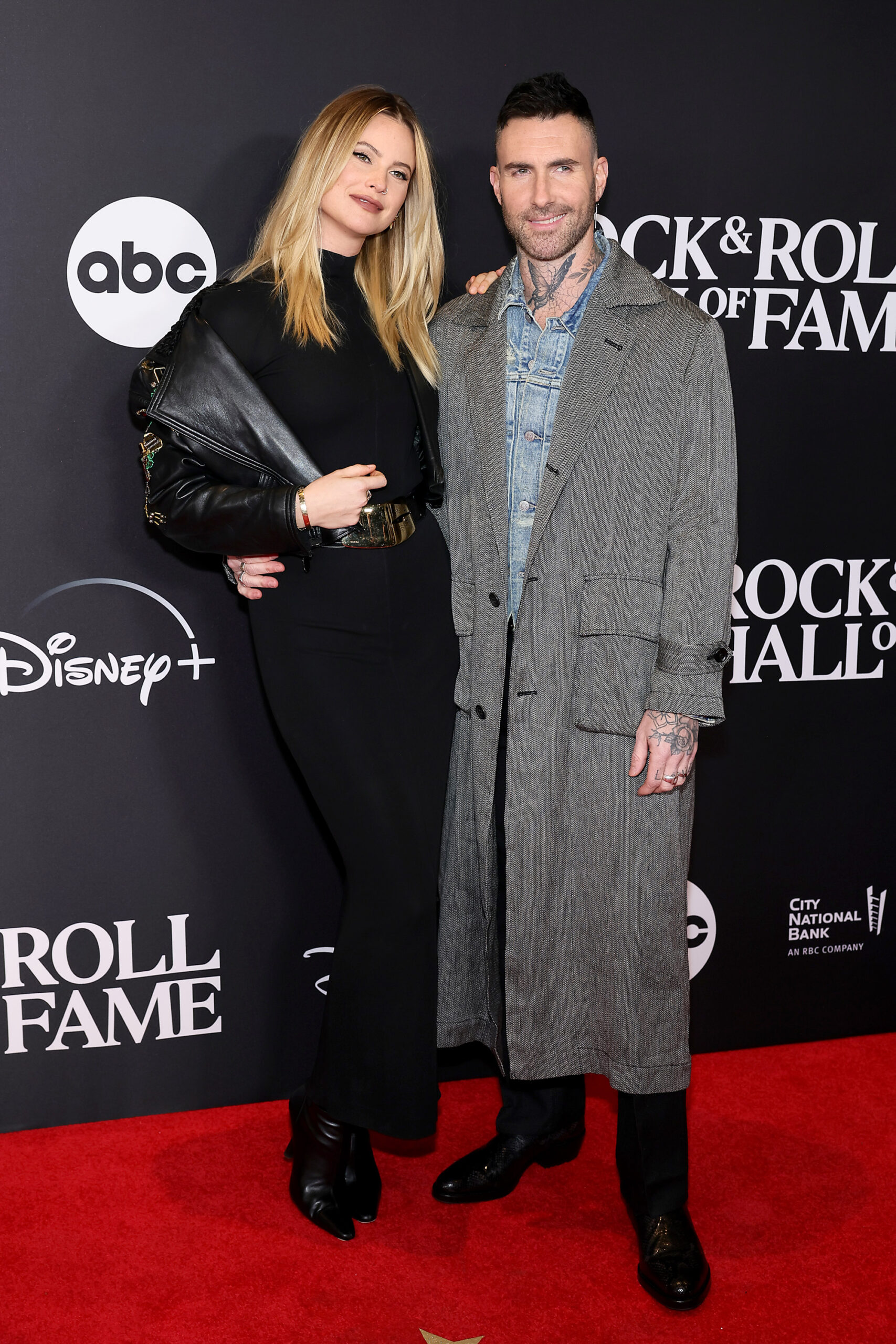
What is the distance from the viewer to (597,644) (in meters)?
2.16

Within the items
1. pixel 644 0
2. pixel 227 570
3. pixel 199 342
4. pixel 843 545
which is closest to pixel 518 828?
pixel 227 570

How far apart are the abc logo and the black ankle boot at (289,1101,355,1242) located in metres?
1.64

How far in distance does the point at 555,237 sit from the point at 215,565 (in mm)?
1023

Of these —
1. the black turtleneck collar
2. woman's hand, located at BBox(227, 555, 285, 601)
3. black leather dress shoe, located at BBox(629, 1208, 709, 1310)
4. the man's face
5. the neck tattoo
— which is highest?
the man's face

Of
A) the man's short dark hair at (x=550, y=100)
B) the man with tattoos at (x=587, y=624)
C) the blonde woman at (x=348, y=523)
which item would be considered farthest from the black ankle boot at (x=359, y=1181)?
the man's short dark hair at (x=550, y=100)

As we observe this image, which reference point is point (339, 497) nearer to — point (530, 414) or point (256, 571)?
point (256, 571)

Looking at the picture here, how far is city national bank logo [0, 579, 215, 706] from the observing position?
2.55 m

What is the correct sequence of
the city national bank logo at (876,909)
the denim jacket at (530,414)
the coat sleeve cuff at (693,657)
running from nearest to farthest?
the coat sleeve cuff at (693,657) < the denim jacket at (530,414) < the city national bank logo at (876,909)

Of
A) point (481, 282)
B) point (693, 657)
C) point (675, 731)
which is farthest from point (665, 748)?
point (481, 282)

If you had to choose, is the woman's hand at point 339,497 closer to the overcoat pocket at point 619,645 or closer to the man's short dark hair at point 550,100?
the overcoat pocket at point 619,645

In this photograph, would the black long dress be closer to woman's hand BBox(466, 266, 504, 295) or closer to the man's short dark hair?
woman's hand BBox(466, 266, 504, 295)

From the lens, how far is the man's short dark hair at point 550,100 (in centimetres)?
213

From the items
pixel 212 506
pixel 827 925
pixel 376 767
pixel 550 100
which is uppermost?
pixel 550 100

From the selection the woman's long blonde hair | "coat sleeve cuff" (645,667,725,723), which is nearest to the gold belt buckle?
the woman's long blonde hair
